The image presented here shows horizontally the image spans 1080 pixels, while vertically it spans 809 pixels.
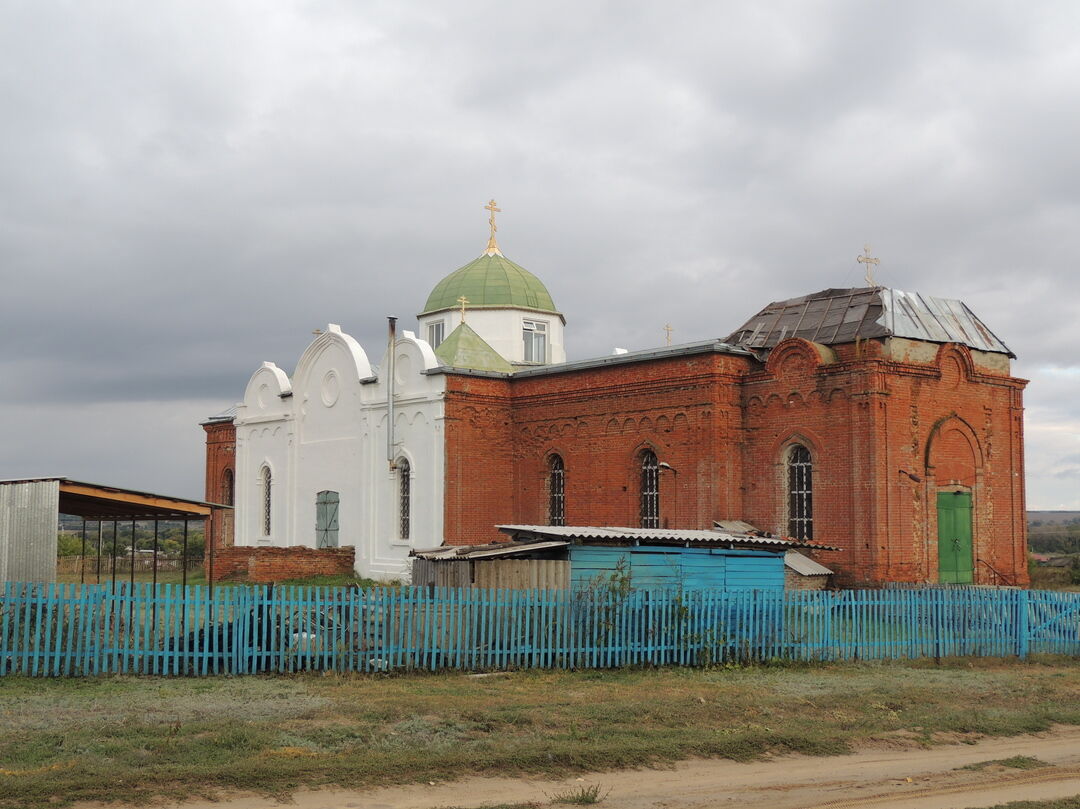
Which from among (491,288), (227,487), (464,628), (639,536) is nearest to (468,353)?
→ (491,288)

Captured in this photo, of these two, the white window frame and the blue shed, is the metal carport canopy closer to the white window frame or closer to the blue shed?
the blue shed

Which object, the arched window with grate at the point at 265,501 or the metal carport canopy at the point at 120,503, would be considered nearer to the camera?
the metal carport canopy at the point at 120,503

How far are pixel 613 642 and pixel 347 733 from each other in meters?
6.19

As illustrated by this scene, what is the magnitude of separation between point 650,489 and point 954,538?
22.2 ft

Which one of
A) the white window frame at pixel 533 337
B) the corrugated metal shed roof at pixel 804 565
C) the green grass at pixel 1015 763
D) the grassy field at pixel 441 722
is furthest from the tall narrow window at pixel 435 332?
the green grass at pixel 1015 763

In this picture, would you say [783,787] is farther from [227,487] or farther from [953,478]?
[227,487]

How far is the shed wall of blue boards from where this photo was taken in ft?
56.3

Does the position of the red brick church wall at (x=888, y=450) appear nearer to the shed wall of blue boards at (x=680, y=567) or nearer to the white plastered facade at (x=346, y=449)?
the shed wall of blue boards at (x=680, y=567)

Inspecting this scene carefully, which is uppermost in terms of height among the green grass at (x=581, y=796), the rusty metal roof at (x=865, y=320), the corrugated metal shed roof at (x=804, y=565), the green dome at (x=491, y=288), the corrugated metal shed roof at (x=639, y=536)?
the green dome at (x=491, y=288)

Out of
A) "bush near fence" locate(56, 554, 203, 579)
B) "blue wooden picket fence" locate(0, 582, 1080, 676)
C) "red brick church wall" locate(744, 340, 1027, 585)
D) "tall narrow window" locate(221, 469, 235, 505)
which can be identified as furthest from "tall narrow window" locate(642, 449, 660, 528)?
"bush near fence" locate(56, 554, 203, 579)

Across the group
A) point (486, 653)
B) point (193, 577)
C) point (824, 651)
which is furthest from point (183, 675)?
point (193, 577)

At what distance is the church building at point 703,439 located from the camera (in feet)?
79.0

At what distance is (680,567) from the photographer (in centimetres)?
1784

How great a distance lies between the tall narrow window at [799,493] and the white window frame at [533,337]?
39.7 ft
